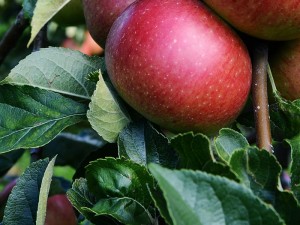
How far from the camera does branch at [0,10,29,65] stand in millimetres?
1280

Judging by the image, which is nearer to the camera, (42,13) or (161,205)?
(161,205)

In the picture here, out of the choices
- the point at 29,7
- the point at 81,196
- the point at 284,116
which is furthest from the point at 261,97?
the point at 29,7

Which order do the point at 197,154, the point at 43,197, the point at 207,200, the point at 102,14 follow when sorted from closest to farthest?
the point at 207,200 → the point at 197,154 → the point at 43,197 → the point at 102,14

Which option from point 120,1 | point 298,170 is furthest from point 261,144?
point 120,1

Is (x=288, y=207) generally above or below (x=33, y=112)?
above

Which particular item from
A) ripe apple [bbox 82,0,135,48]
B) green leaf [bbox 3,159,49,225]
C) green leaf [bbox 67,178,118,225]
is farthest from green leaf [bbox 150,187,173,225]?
ripe apple [bbox 82,0,135,48]

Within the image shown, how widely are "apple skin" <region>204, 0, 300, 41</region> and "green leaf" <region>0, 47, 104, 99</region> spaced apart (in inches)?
9.1

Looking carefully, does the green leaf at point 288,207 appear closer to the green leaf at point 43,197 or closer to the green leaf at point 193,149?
the green leaf at point 193,149

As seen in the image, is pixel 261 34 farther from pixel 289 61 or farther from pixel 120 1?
pixel 120 1

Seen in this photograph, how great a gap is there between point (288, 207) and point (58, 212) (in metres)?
0.62

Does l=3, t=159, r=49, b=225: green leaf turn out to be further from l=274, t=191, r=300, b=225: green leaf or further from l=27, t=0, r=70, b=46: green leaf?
l=274, t=191, r=300, b=225: green leaf

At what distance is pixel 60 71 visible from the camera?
924 mm

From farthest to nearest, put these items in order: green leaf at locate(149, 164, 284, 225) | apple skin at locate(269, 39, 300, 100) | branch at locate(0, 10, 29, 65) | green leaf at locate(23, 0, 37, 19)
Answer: branch at locate(0, 10, 29, 65) < green leaf at locate(23, 0, 37, 19) < apple skin at locate(269, 39, 300, 100) < green leaf at locate(149, 164, 284, 225)

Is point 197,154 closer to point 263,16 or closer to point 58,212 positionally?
point 263,16
